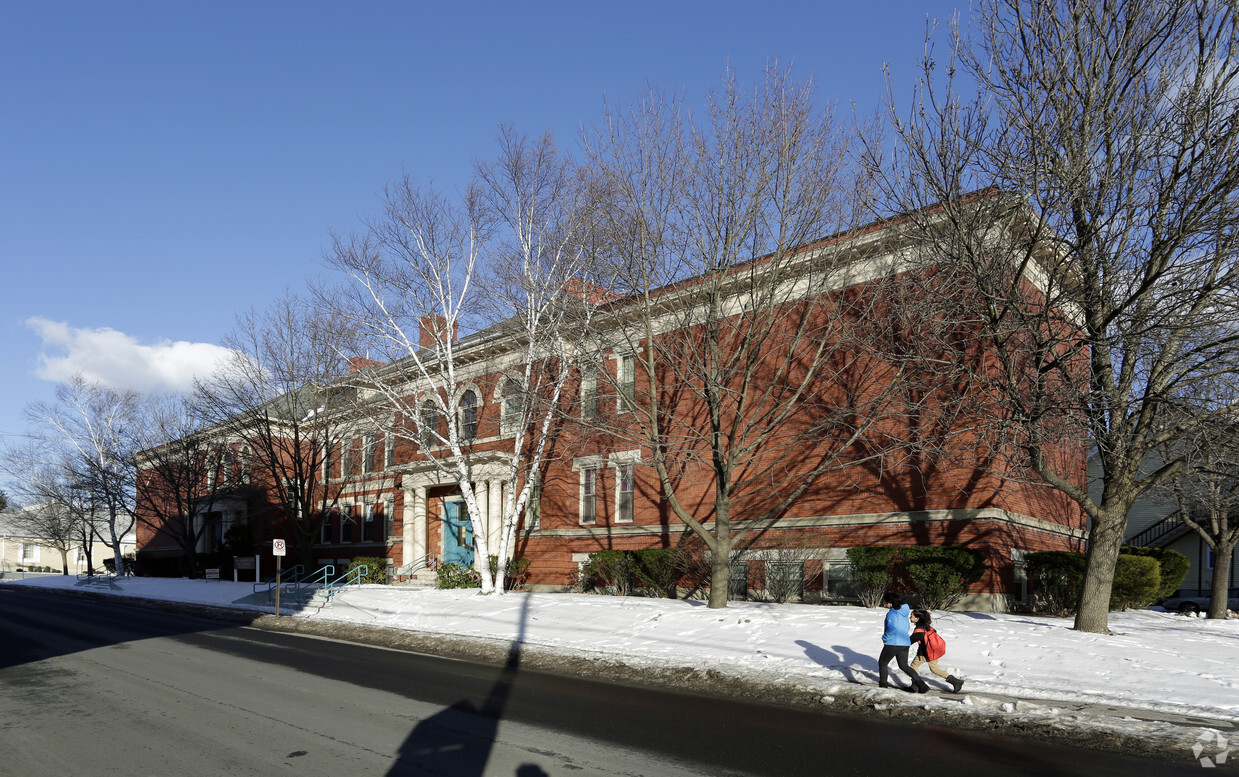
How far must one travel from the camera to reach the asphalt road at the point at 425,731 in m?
8.20

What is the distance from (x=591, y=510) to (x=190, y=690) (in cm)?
1774

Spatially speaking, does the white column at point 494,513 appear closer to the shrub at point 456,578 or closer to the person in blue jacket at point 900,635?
the shrub at point 456,578

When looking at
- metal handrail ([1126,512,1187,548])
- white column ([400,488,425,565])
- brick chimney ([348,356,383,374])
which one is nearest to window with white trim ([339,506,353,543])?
white column ([400,488,425,565])

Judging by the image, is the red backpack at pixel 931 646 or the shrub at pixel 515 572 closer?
the red backpack at pixel 931 646

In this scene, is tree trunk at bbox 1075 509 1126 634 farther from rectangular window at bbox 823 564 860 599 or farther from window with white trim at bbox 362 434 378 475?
window with white trim at bbox 362 434 378 475

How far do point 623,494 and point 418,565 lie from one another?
1103cm

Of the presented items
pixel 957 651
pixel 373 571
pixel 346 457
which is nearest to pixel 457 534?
pixel 373 571

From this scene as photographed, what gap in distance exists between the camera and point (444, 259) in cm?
2620

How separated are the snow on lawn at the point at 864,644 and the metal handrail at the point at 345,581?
229 inches

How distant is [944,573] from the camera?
1966cm

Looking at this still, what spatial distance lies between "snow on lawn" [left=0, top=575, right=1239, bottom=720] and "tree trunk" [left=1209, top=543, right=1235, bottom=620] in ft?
7.53

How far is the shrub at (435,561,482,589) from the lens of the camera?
29.5 metres

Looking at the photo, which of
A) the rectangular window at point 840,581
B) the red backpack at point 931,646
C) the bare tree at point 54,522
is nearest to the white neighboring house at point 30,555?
the bare tree at point 54,522

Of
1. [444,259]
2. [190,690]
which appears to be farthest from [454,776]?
[444,259]
